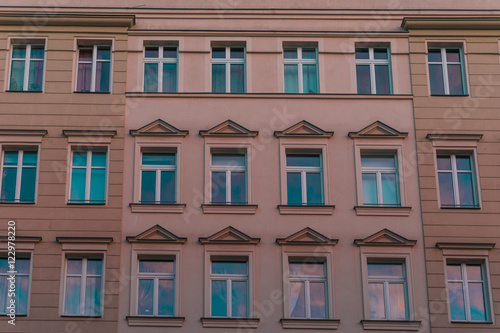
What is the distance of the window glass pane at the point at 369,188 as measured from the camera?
26.5 meters

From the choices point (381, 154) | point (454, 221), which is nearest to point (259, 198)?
point (381, 154)

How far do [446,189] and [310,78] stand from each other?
5.36 metres

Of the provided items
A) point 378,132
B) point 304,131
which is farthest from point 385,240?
point 304,131

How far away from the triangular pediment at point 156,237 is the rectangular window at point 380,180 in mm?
5616

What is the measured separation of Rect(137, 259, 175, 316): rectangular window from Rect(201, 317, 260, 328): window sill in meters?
1.03

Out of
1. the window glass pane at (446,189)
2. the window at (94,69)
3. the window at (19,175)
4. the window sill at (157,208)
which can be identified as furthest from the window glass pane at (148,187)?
the window glass pane at (446,189)

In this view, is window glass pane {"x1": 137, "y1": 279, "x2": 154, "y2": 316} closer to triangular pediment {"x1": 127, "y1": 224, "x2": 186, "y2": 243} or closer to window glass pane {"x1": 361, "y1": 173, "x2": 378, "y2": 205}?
triangular pediment {"x1": 127, "y1": 224, "x2": 186, "y2": 243}

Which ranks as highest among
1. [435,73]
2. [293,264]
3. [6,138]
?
[435,73]

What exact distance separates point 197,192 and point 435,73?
838 cm

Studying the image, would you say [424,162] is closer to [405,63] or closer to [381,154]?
[381,154]

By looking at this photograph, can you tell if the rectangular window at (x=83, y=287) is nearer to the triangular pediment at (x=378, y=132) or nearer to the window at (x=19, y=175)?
the window at (x=19, y=175)

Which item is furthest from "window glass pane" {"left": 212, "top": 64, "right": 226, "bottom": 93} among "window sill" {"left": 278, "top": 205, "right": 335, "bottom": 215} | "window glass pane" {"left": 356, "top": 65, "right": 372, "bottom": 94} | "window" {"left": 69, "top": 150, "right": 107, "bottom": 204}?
"window sill" {"left": 278, "top": 205, "right": 335, "bottom": 215}

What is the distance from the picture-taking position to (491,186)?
1040 inches

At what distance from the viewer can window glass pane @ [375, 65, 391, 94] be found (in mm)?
27938
